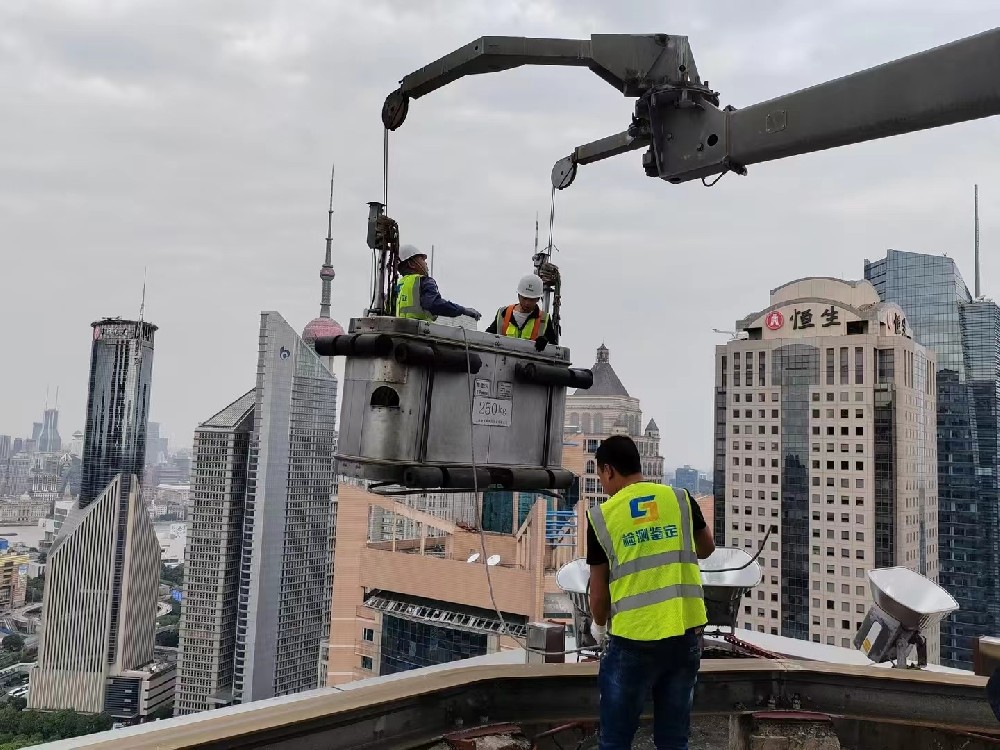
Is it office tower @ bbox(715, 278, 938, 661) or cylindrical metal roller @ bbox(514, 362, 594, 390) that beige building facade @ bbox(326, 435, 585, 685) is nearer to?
office tower @ bbox(715, 278, 938, 661)

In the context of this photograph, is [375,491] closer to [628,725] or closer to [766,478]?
[628,725]

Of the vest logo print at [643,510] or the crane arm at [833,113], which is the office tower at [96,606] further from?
the vest logo print at [643,510]

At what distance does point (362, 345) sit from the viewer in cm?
473

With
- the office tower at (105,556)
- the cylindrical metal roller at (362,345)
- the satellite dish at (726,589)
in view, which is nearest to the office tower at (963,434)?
the satellite dish at (726,589)

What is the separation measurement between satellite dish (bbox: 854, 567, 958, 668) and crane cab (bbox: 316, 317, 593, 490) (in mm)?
2911

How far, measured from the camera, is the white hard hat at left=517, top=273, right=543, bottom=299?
5.45 metres

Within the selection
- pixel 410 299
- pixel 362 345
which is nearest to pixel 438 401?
pixel 362 345

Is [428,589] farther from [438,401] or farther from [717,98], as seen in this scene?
[717,98]

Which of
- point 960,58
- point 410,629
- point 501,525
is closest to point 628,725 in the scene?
point 960,58

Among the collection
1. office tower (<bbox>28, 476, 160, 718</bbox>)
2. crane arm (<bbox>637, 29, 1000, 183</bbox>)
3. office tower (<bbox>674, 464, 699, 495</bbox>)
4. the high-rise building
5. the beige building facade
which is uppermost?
the high-rise building

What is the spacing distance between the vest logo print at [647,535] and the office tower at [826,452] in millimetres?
57314

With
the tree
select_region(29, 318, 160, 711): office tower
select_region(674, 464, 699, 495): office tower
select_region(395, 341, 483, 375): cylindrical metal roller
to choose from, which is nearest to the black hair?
select_region(395, 341, 483, 375): cylindrical metal roller

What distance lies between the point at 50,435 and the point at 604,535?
198528 mm

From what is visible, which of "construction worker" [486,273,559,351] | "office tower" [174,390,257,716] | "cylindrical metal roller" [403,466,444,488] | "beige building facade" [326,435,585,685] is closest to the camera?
"cylindrical metal roller" [403,466,444,488]
